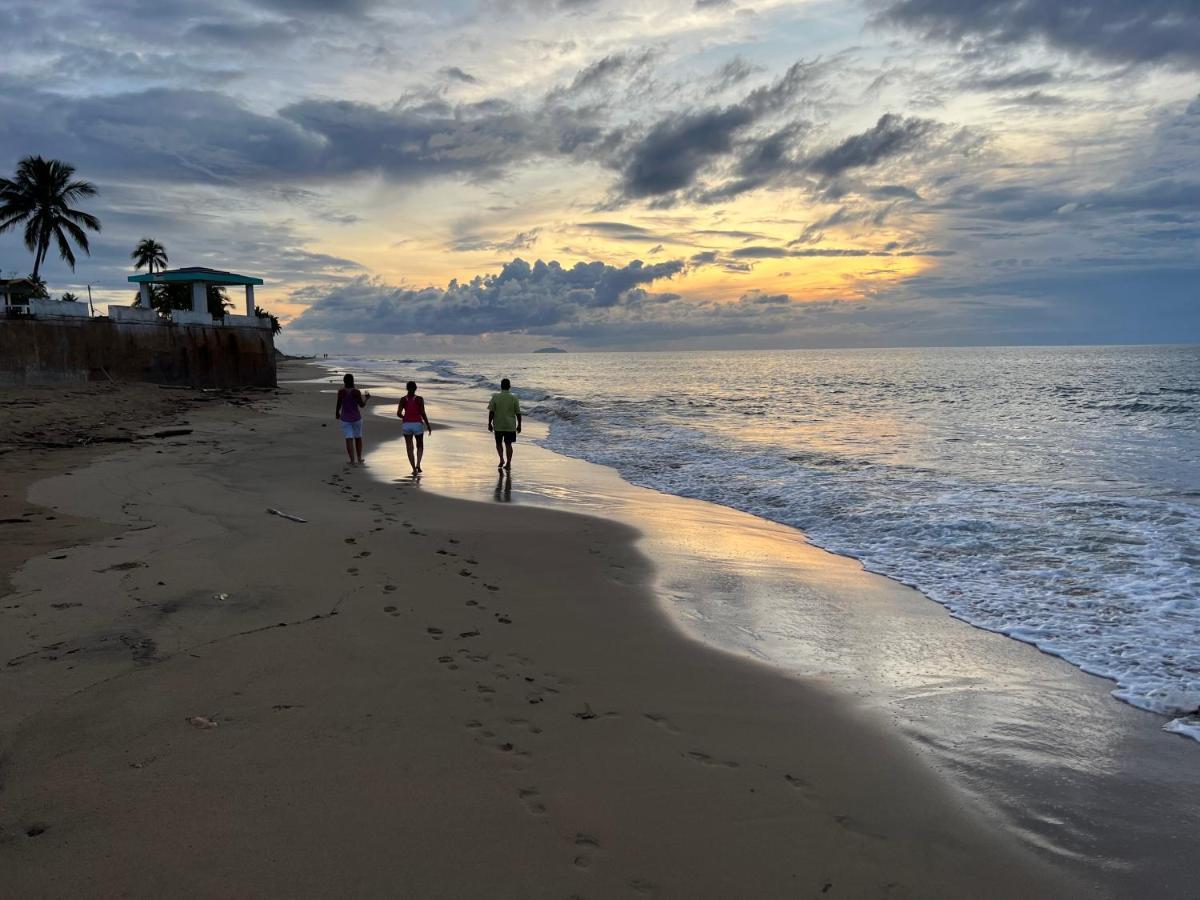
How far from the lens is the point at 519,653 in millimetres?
5062

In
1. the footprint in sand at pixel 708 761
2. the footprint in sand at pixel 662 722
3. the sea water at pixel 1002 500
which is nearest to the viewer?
the footprint in sand at pixel 708 761

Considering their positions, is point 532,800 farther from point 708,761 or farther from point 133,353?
point 133,353

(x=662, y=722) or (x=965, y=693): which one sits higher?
(x=662, y=722)

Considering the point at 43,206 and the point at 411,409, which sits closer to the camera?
the point at 411,409

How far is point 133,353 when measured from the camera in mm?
28562

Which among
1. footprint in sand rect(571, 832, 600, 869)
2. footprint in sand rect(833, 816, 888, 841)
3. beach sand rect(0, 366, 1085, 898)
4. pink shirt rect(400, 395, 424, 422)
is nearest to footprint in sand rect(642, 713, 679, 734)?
beach sand rect(0, 366, 1085, 898)

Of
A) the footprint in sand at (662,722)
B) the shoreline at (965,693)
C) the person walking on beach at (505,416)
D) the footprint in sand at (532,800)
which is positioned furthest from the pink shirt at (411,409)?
the footprint in sand at (532,800)

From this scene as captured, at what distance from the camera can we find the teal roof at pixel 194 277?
Answer: 33.5 m

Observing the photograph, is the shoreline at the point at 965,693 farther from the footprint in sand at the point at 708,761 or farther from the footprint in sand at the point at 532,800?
the footprint in sand at the point at 532,800

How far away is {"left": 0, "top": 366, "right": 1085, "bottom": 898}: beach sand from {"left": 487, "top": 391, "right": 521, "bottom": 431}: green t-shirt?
6.86m

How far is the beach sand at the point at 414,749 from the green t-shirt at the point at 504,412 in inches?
270

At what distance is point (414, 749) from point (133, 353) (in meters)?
31.0

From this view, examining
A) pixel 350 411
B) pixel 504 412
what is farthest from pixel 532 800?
pixel 350 411

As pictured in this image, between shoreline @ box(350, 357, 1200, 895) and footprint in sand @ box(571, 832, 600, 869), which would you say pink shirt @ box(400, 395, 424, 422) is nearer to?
shoreline @ box(350, 357, 1200, 895)
